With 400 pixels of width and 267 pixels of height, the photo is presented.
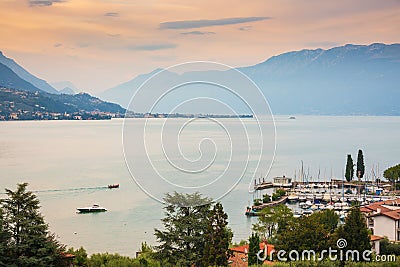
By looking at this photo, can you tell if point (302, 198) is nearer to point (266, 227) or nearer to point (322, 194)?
point (322, 194)

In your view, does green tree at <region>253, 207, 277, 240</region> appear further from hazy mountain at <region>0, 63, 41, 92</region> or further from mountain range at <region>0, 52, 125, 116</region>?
hazy mountain at <region>0, 63, 41, 92</region>

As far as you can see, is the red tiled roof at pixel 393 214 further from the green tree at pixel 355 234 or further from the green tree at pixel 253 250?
the green tree at pixel 253 250

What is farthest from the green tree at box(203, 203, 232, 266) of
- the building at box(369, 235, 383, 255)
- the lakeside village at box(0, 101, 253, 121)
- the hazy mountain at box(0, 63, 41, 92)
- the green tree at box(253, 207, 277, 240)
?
the hazy mountain at box(0, 63, 41, 92)

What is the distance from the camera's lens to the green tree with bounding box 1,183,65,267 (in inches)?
309

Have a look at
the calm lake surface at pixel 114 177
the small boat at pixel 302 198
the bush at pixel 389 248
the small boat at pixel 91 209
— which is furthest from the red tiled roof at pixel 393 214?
the small boat at pixel 91 209

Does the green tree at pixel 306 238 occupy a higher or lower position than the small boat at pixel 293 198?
lower

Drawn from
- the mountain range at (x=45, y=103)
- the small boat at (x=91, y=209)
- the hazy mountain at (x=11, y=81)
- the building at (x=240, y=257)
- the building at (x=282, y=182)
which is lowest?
the building at (x=240, y=257)

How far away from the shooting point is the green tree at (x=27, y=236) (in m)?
7.86

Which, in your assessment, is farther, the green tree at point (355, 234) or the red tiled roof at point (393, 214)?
the red tiled roof at point (393, 214)

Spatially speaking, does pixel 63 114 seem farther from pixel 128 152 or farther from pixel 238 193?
pixel 128 152

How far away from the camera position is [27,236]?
7.92m

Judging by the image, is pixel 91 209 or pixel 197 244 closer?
pixel 197 244

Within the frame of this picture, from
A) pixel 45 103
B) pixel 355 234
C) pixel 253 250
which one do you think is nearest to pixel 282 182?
pixel 253 250

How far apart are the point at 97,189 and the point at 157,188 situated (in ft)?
71.9
